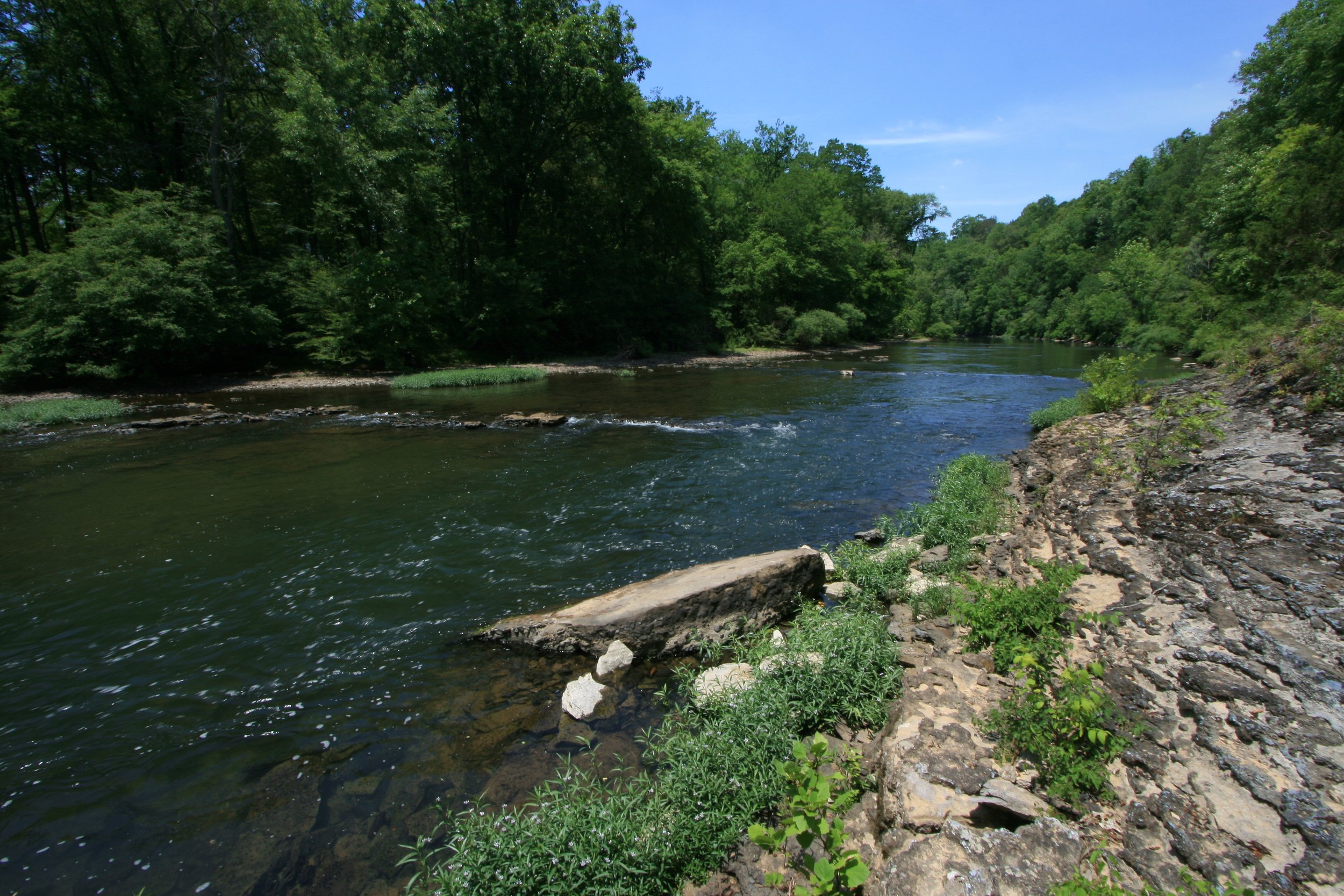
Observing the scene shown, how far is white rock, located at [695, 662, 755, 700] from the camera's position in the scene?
15.8ft

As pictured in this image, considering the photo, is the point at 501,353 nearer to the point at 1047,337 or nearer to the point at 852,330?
the point at 852,330

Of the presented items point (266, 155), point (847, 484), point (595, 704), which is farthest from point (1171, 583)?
point (266, 155)

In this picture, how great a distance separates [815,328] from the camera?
149ft

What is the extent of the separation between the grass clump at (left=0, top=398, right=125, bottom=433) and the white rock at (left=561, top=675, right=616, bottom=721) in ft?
69.2

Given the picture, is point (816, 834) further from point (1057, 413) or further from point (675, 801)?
point (1057, 413)

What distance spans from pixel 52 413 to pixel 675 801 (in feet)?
77.1

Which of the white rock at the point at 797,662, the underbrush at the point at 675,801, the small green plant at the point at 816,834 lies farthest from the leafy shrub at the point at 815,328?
the small green plant at the point at 816,834

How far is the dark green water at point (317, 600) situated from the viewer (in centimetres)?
403

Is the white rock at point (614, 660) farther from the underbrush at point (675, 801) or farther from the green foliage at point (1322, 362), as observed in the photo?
the green foliage at point (1322, 362)

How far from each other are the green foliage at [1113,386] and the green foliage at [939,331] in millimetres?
59618

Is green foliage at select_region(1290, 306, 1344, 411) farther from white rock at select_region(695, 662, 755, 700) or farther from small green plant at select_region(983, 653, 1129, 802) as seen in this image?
white rock at select_region(695, 662, 755, 700)

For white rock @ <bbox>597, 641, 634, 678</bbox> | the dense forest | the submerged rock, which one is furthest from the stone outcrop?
the dense forest

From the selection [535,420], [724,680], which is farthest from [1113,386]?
[535,420]

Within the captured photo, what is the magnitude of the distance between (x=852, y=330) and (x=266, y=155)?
44.7 metres
